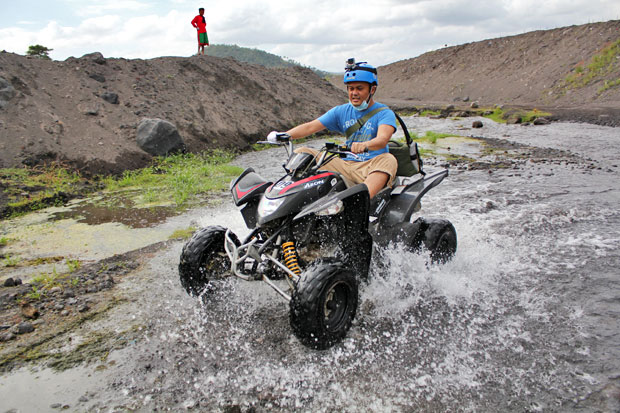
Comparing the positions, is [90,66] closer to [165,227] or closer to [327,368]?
[165,227]

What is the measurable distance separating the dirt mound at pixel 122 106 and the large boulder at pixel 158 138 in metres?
0.29

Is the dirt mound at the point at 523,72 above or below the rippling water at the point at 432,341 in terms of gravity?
above

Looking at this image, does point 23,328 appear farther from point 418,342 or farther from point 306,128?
point 418,342

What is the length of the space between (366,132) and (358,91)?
1.45ft

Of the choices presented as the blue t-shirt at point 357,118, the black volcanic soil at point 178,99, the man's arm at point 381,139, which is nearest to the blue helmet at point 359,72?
the blue t-shirt at point 357,118

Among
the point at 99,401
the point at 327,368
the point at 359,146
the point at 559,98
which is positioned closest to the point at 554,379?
the point at 327,368

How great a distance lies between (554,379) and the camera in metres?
3.41

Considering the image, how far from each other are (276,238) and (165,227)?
3.88 metres

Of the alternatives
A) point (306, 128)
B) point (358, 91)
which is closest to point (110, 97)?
point (306, 128)

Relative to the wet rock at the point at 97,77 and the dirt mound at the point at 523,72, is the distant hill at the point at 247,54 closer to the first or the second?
the dirt mound at the point at 523,72

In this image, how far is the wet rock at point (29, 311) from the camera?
14.3ft

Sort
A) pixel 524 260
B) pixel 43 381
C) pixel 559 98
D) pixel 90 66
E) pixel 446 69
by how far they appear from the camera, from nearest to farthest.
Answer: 1. pixel 43 381
2. pixel 524 260
3. pixel 90 66
4. pixel 559 98
5. pixel 446 69

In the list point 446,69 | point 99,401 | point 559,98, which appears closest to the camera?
point 99,401

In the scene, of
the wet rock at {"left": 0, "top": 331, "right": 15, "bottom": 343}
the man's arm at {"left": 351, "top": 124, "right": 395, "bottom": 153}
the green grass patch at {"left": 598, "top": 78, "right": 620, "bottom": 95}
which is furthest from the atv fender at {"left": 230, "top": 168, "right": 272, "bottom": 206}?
the green grass patch at {"left": 598, "top": 78, "right": 620, "bottom": 95}
